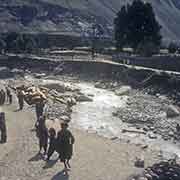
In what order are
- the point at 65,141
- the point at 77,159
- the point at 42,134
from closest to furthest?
the point at 65,141
the point at 42,134
the point at 77,159

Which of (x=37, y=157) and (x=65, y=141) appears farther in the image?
(x=37, y=157)

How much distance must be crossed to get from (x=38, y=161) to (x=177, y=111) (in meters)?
16.8

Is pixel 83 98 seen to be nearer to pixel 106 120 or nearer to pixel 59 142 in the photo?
pixel 106 120

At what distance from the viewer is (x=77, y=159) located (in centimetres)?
2041

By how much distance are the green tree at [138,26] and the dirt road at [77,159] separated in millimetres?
34130

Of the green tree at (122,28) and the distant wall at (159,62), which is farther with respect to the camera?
the green tree at (122,28)

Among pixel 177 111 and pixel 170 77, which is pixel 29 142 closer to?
pixel 177 111

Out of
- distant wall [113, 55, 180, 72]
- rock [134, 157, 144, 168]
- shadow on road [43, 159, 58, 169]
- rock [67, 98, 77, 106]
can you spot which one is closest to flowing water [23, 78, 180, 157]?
rock [67, 98, 77, 106]

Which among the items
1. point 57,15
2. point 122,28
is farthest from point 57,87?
point 57,15

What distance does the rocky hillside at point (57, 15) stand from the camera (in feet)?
385

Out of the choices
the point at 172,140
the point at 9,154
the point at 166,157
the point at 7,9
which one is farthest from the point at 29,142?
the point at 7,9

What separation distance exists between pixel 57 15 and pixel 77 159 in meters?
110

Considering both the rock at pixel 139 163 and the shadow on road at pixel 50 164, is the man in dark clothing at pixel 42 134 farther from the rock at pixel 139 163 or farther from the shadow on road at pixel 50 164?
the rock at pixel 139 163

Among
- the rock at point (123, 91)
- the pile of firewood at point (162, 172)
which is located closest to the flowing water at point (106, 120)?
the rock at point (123, 91)
